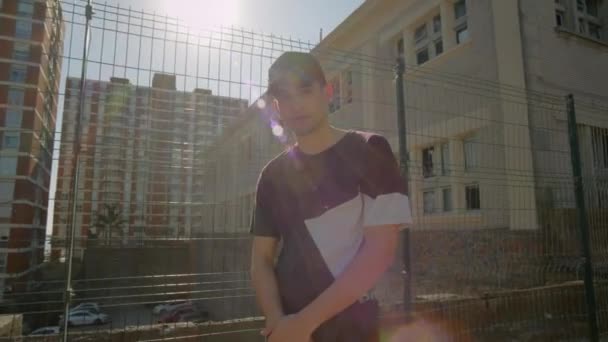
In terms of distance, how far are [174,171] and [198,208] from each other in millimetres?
486

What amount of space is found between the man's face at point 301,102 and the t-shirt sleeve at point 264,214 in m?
0.27

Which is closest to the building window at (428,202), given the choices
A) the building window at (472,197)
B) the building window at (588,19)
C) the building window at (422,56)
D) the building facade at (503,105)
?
the building facade at (503,105)

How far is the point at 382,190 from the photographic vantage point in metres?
1.22

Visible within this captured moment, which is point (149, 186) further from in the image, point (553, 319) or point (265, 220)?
point (553, 319)

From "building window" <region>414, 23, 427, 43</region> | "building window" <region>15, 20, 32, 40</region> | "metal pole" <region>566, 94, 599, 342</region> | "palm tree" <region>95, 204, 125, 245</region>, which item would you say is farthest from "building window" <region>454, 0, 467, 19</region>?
"building window" <region>15, 20, 32, 40</region>

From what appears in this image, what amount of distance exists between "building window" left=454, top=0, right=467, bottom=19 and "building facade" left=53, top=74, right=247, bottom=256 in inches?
242

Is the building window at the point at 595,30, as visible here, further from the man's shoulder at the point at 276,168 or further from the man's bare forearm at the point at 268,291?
the man's bare forearm at the point at 268,291

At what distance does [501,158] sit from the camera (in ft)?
18.7

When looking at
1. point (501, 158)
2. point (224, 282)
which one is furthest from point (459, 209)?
point (224, 282)

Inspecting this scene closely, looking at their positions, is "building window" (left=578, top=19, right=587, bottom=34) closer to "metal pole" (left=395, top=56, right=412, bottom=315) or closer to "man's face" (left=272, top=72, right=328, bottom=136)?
"metal pole" (left=395, top=56, right=412, bottom=315)

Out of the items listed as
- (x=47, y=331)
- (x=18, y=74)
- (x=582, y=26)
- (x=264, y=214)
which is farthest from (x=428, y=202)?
(x=18, y=74)

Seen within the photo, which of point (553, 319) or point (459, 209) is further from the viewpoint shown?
point (459, 209)

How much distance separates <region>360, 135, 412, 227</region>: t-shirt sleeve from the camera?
3.90 feet

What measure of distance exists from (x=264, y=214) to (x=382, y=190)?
487 mm
